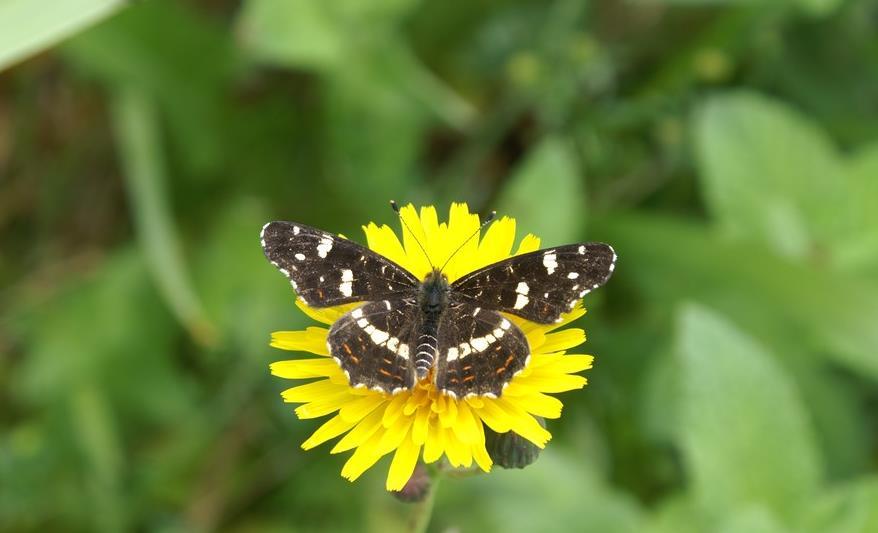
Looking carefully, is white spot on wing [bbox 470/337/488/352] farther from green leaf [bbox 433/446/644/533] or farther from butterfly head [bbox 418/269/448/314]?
green leaf [bbox 433/446/644/533]

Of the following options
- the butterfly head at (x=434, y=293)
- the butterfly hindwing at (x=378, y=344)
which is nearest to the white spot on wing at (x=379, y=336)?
the butterfly hindwing at (x=378, y=344)

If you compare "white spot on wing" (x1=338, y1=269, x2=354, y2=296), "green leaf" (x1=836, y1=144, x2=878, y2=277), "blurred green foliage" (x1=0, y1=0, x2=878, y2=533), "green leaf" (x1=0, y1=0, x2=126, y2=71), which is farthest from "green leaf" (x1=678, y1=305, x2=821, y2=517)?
"green leaf" (x1=0, y1=0, x2=126, y2=71)

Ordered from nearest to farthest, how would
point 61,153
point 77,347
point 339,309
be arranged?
point 339,309 < point 77,347 < point 61,153

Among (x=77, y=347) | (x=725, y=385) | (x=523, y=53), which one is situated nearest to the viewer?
(x=725, y=385)

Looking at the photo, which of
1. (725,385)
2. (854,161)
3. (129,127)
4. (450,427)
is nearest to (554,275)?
(450,427)

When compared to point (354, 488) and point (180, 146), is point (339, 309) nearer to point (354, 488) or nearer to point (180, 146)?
point (354, 488)

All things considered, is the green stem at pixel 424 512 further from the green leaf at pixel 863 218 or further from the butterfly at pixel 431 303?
the green leaf at pixel 863 218

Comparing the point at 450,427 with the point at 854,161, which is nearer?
the point at 450,427
